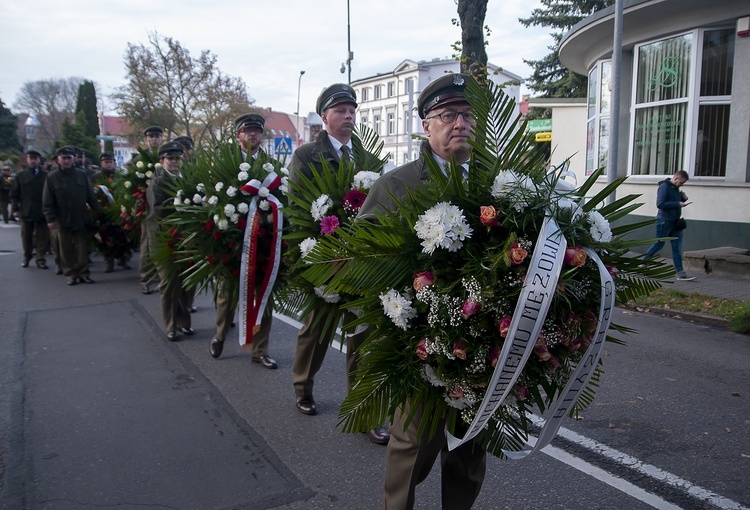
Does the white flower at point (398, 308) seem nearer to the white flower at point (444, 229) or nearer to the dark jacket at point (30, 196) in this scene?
the white flower at point (444, 229)

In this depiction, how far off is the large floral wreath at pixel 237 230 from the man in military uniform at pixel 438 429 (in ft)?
7.10

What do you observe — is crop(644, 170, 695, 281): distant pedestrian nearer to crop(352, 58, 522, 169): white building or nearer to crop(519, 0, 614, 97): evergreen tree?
crop(519, 0, 614, 97): evergreen tree

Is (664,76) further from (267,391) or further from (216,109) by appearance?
(216,109)

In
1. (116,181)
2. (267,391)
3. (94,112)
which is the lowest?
(267,391)

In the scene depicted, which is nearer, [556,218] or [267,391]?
[556,218]

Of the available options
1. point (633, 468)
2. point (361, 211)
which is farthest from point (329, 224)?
point (633, 468)

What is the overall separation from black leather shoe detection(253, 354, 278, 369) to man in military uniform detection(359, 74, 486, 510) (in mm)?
3174

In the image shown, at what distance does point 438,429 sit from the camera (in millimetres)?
2531

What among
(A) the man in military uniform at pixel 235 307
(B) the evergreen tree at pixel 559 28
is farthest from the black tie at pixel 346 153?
(B) the evergreen tree at pixel 559 28

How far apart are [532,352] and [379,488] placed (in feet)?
5.66

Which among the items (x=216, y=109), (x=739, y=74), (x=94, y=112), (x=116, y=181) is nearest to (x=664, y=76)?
(x=739, y=74)

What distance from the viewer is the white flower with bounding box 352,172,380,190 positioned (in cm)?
367

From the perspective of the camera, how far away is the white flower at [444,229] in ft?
6.72

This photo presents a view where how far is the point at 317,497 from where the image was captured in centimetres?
331
